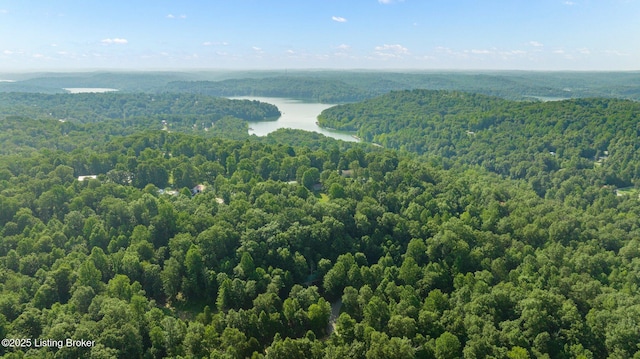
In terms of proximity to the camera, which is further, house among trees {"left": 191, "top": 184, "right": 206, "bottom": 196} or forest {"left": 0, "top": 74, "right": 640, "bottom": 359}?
house among trees {"left": 191, "top": 184, "right": 206, "bottom": 196}

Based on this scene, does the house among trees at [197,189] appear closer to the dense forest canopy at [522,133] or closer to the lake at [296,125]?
the dense forest canopy at [522,133]

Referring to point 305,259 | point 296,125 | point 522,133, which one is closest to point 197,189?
point 305,259

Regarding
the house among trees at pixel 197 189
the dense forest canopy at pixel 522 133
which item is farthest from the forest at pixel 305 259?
the dense forest canopy at pixel 522 133

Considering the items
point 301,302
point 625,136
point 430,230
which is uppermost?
point 625,136

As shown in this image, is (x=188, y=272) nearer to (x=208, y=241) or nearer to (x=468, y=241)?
(x=208, y=241)

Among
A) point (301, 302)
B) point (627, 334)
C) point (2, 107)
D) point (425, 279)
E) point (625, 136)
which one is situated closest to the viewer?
point (627, 334)

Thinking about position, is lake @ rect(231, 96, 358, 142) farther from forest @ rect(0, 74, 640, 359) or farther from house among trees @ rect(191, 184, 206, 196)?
house among trees @ rect(191, 184, 206, 196)

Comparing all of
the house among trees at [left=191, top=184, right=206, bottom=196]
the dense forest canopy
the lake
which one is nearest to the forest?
the house among trees at [left=191, top=184, right=206, bottom=196]

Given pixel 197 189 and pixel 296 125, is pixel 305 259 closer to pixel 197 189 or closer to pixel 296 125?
pixel 197 189

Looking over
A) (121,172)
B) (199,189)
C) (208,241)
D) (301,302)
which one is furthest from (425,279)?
(121,172)
